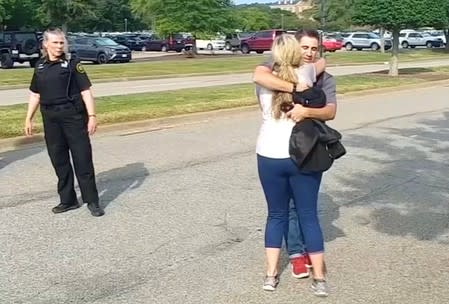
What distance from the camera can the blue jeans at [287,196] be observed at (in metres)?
4.29

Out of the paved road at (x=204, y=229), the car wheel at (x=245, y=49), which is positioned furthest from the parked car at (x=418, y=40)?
the paved road at (x=204, y=229)

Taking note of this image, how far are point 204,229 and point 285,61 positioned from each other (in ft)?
7.63

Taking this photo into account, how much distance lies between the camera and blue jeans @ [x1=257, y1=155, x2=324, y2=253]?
169 inches

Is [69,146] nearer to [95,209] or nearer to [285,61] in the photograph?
[95,209]

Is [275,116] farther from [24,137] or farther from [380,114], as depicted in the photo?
[380,114]

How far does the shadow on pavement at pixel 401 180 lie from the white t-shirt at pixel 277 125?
214 cm

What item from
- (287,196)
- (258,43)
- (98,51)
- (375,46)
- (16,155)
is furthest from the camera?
(375,46)

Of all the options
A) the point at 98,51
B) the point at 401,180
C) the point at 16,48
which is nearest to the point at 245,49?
the point at 98,51

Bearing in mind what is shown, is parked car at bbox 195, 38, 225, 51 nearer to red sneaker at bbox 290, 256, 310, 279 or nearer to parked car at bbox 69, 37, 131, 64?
parked car at bbox 69, 37, 131, 64

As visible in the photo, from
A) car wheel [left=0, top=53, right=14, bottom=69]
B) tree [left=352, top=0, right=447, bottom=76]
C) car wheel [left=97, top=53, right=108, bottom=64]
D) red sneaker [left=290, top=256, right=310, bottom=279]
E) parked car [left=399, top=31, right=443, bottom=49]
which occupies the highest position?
tree [left=352, top=0, right=447, bottom=76]

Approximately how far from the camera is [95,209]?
650 cm

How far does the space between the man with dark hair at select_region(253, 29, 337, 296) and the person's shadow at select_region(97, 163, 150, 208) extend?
8.61ft

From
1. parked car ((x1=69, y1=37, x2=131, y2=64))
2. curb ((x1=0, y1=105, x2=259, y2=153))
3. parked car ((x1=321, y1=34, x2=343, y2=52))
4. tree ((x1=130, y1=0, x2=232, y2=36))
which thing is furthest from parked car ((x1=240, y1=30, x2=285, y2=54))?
curb ((x1=0, y1=105, x2=259, y2=153))

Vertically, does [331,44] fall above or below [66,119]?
below
